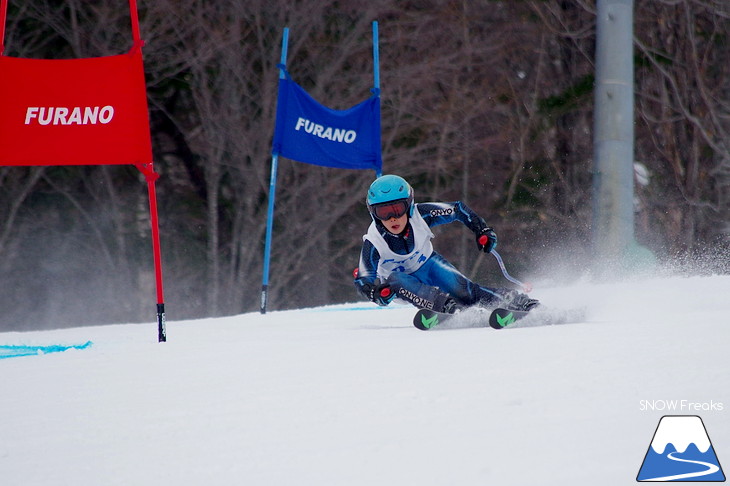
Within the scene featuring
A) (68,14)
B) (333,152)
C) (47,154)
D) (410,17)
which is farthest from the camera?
(410,17)

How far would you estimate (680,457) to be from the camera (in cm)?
257

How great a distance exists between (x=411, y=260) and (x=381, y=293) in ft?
1.57

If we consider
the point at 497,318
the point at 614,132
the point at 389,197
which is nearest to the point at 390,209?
the point at 389,197

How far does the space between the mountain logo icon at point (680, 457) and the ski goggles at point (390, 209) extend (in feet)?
10.1

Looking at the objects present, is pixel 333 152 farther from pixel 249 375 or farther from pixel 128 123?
pixel 249 375

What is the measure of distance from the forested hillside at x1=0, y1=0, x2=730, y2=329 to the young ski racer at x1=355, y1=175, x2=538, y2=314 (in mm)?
5385

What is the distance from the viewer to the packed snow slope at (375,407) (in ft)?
8.61

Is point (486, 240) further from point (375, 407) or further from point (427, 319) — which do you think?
point (375, 407)

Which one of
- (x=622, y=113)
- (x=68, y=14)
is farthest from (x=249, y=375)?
(x=68, y=14)

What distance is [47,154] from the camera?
223 inches

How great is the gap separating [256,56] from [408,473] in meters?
10.8

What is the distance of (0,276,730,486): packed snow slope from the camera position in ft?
8.61

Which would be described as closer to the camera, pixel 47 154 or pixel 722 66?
pixel 47 154

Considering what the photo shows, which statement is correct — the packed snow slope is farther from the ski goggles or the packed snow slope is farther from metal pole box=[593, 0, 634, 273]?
metal pole box=[593, 0, 634, 273]
